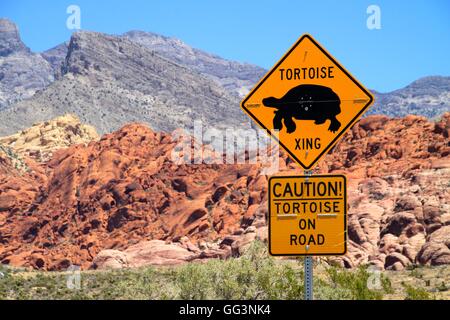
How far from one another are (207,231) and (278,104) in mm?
65827

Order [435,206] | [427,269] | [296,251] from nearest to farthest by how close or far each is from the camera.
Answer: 1. [296,251]
2. [427,269]
3. [435,206]

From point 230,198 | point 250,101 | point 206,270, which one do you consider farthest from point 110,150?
point 250,101

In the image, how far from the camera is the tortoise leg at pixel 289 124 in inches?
314

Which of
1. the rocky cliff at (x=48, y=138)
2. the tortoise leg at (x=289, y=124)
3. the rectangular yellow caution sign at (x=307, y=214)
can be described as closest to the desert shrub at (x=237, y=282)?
the rectangular yellow caution sign at (x=307, y=214)

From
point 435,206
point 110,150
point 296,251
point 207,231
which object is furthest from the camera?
point 110,150

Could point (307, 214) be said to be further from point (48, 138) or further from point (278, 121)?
point (48, 138)

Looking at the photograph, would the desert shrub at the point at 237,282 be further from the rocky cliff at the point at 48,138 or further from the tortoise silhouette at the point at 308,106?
the rocky cliff at the point at 48,138

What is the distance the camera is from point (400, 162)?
69188 mm

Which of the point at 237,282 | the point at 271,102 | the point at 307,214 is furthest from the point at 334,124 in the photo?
the point at 237,282

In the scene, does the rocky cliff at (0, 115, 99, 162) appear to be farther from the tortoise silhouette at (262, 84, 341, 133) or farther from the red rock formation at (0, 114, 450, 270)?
the tortoise silhouette at (262, 84, 341, 133)

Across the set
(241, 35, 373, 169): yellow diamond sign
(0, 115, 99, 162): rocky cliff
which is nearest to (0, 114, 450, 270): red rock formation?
(0, 115, 99, 162): rocky cliff

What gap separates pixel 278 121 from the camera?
8.02 metres

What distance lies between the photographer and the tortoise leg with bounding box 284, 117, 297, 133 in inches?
314
